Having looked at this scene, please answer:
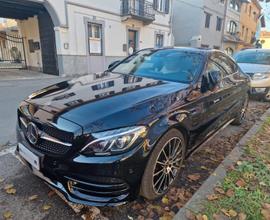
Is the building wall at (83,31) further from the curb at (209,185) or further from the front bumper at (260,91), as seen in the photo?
the curb at (209,185)

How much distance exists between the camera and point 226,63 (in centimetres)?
395

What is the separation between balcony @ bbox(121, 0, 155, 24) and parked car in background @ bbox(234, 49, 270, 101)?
23.9 feet

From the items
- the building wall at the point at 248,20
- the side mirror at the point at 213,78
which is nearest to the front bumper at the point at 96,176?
the side mirror at the point at 213,78

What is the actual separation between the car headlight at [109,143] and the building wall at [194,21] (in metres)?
20.7

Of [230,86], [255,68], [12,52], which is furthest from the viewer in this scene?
A: [12,52]

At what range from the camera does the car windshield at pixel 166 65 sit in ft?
9.65

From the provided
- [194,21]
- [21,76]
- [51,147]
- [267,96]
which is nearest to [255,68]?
[267,96]

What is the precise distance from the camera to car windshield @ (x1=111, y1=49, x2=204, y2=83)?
2941 millimetres

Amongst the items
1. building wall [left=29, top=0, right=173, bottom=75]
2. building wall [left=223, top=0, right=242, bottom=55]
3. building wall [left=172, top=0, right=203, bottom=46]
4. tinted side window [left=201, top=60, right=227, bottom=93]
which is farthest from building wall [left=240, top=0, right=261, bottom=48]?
tinted side window [left=201, top=60, right=227, bottom=93]

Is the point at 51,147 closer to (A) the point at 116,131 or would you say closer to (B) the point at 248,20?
(A) the point at 116,131

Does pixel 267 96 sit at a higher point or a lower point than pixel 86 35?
lower

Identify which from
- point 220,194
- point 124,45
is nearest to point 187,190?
point 220,194

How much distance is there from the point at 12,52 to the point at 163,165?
18663 mm

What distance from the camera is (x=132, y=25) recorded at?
1405cm
